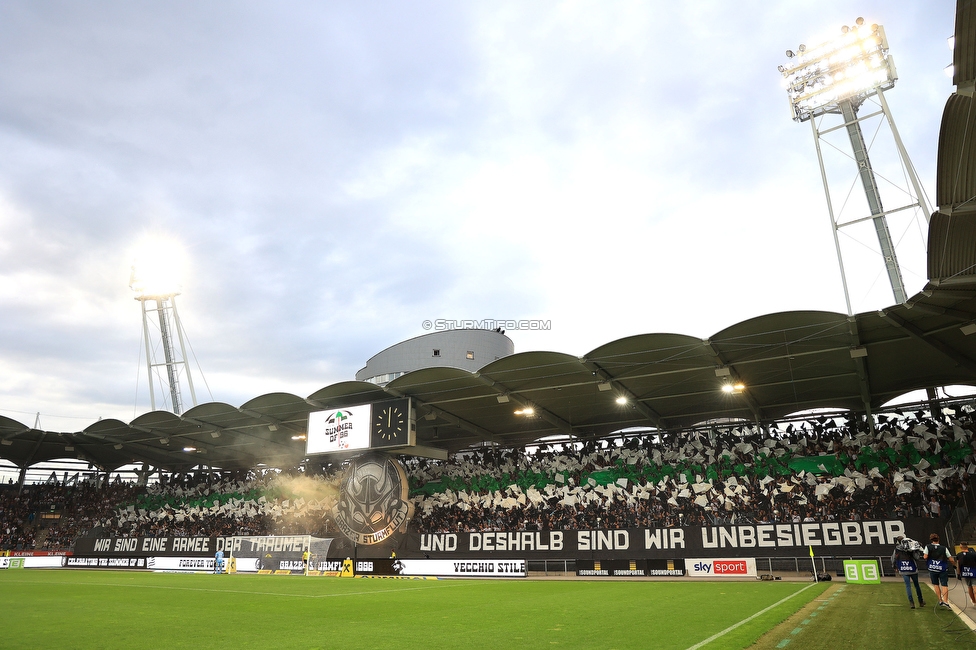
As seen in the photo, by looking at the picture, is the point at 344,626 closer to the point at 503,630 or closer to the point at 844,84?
the point at 503,630

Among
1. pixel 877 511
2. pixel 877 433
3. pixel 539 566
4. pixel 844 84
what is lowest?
pixel 539 566

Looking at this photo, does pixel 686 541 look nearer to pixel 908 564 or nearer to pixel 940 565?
pixel 908 564

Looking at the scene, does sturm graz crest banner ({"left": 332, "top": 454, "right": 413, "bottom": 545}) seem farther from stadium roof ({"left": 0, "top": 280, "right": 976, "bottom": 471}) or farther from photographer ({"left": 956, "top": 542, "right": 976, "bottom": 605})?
photographer ({"left": 956, "top": 542, "right": 976, "bottom": 605})

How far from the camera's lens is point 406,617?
506 inches

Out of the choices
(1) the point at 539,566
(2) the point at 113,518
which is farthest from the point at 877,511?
(2) the point at 113,518

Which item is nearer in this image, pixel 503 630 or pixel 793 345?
pixel 503 630

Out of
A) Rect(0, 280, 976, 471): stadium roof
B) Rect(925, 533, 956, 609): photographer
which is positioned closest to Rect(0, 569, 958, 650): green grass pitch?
Rect(925, 533, 956, 609): photographer

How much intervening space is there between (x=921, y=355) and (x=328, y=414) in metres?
31.1

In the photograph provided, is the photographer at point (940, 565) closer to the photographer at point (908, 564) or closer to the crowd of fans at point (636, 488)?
the photographer at point (908, 564)

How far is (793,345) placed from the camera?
87.3 feet

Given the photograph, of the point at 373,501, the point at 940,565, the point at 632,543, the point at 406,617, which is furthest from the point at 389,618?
the point at 373,501

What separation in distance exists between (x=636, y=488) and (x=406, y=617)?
75.0 ft

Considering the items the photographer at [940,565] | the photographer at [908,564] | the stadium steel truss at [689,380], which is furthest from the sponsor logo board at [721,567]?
the photographer at [940,565]

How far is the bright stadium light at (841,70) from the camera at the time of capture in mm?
33250
